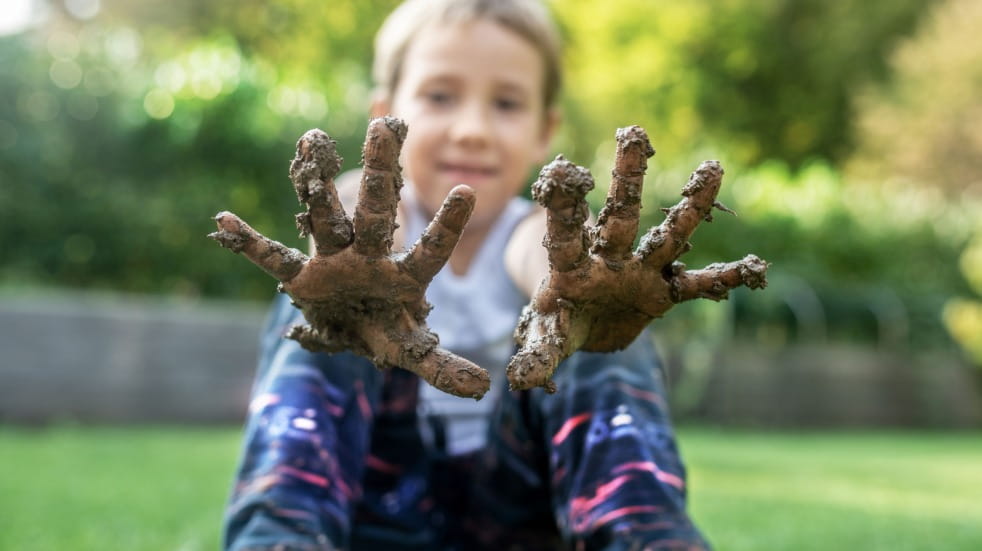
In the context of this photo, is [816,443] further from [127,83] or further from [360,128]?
[127,83]

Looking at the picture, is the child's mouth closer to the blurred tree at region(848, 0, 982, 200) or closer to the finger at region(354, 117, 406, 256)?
the finger at region(354, 117, 406, 256)

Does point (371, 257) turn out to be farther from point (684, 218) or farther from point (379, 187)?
point (684, 218)

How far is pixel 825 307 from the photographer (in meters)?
6.25

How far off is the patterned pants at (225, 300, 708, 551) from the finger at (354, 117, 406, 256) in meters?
0.35

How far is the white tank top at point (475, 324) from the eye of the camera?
4.95 ft

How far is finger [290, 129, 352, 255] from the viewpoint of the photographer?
85 centimetres

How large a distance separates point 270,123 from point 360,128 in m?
0.53

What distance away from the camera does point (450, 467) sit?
1.42m

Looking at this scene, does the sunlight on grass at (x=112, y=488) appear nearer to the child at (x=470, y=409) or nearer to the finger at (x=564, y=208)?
the child at (x=470, y=409)

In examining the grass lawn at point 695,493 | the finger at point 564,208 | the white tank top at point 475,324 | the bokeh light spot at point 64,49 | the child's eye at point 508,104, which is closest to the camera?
the finger at point 564,208

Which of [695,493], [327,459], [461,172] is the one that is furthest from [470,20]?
[695,493]

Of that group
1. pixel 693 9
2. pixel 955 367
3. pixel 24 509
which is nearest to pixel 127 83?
pixel 24 509

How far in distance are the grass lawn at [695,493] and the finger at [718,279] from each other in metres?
1.22

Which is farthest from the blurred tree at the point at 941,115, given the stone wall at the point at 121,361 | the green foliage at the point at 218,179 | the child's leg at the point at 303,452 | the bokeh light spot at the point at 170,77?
the child's leg at the point at 303,452
